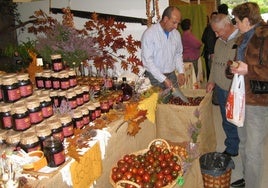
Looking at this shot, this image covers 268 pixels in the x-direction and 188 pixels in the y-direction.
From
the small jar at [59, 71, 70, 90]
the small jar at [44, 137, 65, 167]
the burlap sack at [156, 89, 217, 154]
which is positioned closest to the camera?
the small jar at [44, 137, 65, 167]

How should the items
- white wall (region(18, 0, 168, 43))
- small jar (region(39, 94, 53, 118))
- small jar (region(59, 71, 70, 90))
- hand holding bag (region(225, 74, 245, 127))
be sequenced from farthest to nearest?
white wall (region(18, 0, 168, 43)) → hand holding bag (region(225, 74, 245, 127)) → small jar (region(59, 71, 70, 90)) → small jar (region(39, 94, 53, 118))

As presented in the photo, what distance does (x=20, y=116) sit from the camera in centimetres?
174

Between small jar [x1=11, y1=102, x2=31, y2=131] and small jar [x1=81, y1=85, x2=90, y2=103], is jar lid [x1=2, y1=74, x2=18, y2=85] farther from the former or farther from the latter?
small jar [x1=81, y1=85, x2=90, y2=103]

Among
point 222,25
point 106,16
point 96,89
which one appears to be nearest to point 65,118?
point 96,89

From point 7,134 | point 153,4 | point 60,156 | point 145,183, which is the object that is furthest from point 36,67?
point 153,4

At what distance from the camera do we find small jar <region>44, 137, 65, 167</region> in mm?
1683

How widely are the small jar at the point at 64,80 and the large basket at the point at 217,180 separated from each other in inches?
52.1

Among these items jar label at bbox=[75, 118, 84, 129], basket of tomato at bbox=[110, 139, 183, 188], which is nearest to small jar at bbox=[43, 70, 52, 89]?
jar label at bbox=[75, 118, 84, 129]

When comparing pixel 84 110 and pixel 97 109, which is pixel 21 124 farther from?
pixel 97 109

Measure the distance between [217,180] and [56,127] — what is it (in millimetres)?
1434

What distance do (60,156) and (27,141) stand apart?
18cm

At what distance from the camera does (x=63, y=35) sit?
258 centimetres

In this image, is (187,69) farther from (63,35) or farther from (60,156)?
(60,156)

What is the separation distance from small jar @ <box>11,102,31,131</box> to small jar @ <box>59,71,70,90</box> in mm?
418
